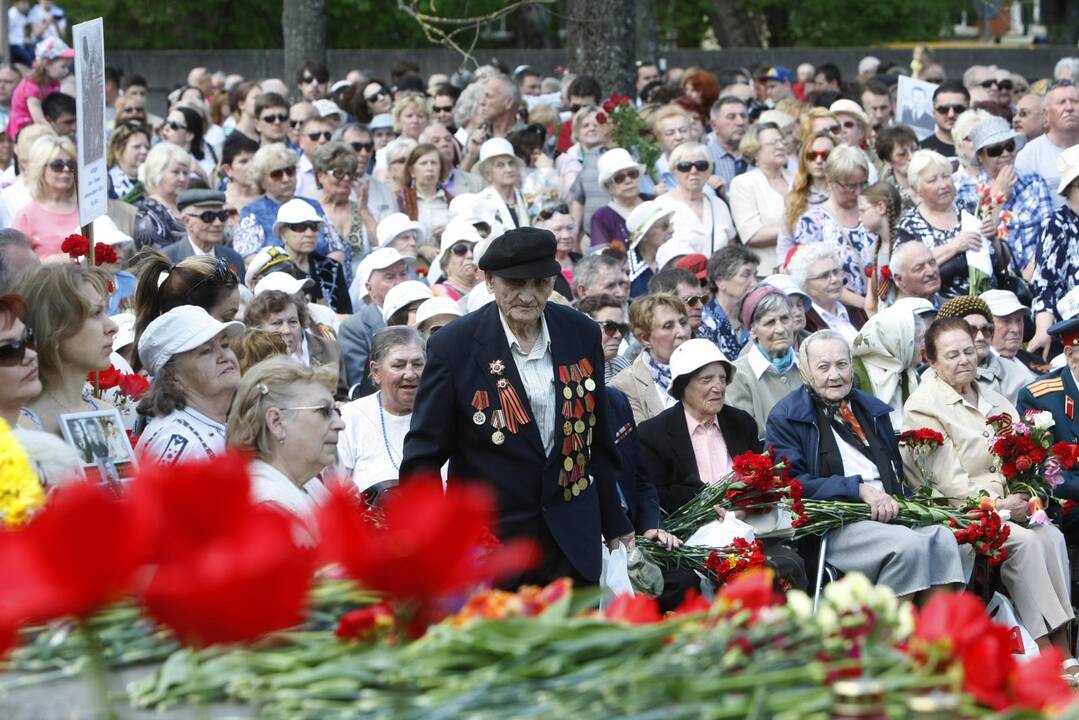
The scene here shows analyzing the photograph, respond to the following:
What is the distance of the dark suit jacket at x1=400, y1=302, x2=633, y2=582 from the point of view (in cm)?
563

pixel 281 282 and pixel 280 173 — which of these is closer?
pixel 281 282

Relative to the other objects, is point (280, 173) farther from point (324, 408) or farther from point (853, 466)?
point (324, 408)

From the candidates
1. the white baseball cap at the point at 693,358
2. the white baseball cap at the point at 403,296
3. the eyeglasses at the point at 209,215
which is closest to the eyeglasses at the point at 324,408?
the white baseball cap at the point at 693,358

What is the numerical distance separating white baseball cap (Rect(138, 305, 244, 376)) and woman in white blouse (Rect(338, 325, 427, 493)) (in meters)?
1.34

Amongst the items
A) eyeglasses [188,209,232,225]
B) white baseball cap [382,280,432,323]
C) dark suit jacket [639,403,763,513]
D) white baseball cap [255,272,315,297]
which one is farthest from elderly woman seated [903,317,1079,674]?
eyeglasses [188,209,232,225]

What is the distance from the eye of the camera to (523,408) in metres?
5.65

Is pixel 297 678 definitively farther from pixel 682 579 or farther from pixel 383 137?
pixel 383 137

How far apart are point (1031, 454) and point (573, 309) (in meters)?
3.08

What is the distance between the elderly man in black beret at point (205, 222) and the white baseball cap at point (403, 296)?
127cm

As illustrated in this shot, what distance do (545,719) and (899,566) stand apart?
18.7 ft

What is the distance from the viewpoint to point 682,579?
22.6 feet

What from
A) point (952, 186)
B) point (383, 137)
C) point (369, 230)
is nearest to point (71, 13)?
point (383, 137)

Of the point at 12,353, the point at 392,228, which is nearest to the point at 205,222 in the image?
the point at 392,228

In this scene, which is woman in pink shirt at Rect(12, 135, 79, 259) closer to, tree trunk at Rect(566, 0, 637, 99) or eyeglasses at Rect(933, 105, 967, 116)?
tree trunk at Rect(566, 0, 637, 99)
